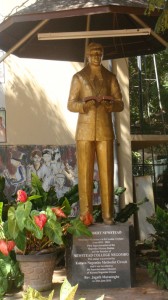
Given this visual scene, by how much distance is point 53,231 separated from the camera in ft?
16.6

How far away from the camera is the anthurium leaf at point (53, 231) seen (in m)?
5.04

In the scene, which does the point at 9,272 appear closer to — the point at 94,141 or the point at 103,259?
the point at 103,259

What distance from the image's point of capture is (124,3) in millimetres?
5148

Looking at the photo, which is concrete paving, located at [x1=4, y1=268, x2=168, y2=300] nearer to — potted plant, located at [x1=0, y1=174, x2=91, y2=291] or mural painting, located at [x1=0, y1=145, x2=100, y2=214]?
potted plant, located at [x1=0, y1=174, x2=91, y2=291]

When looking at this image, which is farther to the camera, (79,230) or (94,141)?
(94,141)

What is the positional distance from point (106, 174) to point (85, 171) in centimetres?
25

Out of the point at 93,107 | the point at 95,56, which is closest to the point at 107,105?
the point at 93,107

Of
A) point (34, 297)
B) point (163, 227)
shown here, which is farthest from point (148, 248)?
Result: point (34, 297)

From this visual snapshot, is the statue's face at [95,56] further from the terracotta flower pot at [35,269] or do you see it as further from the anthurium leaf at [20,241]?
the terracotta flower pot at [35,269]

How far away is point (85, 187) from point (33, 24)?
232 cm

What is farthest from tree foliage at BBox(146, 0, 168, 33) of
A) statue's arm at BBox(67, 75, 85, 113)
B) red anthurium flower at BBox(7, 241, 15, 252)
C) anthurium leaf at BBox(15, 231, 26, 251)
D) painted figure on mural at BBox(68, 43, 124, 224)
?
red anthurium flower at BBox(7, 241, 15, 252)

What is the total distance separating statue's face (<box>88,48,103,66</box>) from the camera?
5697mm

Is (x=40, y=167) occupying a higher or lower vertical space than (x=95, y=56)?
lower

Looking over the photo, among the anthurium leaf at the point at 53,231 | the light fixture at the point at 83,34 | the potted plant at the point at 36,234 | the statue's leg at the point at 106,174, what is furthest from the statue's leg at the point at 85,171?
the light fixture at the point at 83,34
